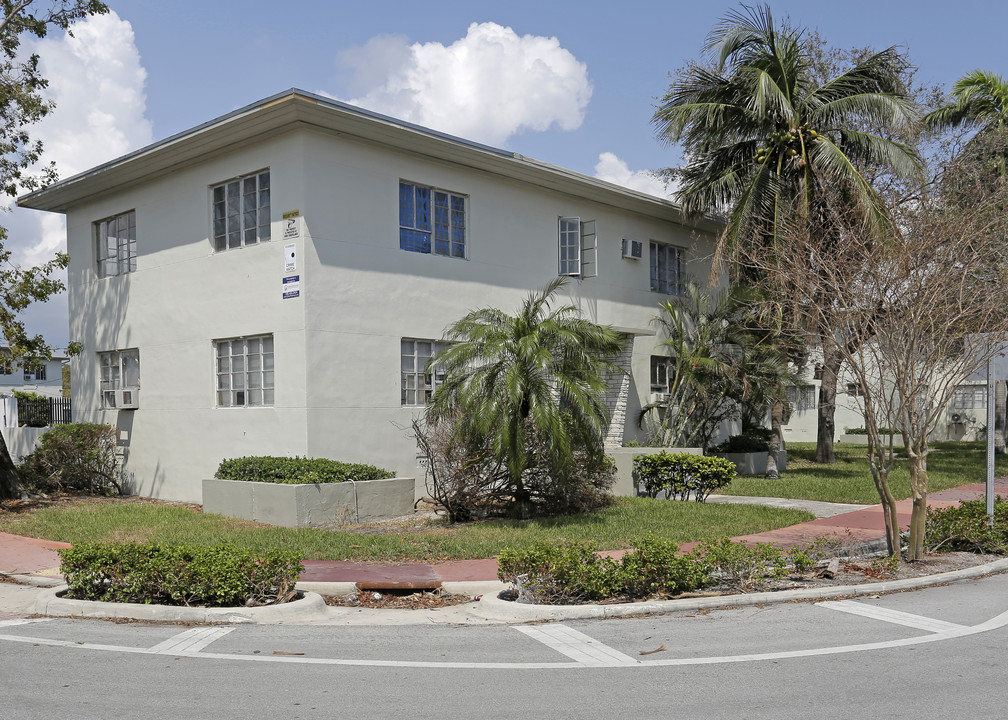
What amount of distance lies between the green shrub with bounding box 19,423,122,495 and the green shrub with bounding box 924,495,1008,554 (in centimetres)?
1492

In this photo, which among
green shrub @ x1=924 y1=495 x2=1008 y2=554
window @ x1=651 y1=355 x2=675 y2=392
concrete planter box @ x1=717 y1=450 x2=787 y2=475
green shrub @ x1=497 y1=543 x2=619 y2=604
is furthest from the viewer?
window @ x1=651 y1=355 x2=675 y2=392

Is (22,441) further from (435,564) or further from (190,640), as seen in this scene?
(190,640)

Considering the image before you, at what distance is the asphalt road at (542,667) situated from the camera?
17.5 feet

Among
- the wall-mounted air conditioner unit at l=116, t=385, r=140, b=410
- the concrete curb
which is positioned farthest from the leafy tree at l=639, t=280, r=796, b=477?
the wall-mounted air conditioner unit at l=116, t=385, r=140, b=410

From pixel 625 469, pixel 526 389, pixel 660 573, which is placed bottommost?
pixel 660 573

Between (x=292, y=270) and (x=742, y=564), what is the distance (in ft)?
30.1

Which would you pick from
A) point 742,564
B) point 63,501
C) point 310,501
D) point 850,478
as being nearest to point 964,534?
point 742,564

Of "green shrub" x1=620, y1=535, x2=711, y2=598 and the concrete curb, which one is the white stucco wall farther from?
"green shrub" x1=620, y1=535, x2=711, y2=598

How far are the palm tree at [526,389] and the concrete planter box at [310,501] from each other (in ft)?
5.56

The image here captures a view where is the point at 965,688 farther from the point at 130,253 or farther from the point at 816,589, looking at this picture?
the point at 130,253

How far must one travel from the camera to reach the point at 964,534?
10.7m

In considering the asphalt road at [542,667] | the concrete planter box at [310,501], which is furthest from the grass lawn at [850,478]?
the asphalt road at [542,667]

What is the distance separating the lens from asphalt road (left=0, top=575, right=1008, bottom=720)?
5336 mm

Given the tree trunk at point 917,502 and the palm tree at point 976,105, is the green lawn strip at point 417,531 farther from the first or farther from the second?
the palm tree at point 976,105
